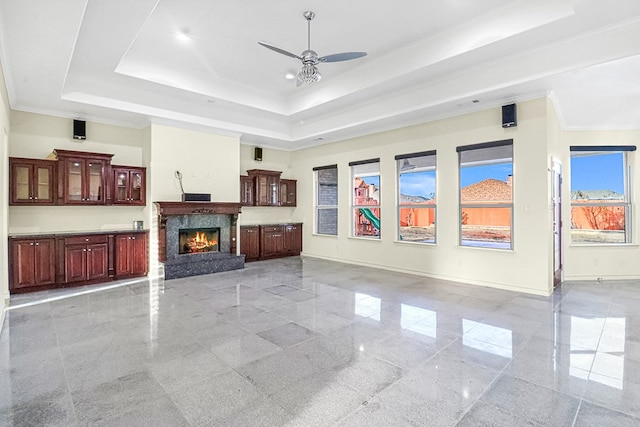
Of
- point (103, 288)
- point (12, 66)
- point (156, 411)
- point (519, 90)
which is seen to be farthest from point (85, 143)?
point (519, 90)

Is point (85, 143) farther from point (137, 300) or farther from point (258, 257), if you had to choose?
point (258, 257)

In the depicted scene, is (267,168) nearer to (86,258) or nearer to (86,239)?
(86,239)

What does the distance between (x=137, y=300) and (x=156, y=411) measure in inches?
124

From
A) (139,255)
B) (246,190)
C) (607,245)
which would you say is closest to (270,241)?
(246,190)

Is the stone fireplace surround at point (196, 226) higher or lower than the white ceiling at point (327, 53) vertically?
lower

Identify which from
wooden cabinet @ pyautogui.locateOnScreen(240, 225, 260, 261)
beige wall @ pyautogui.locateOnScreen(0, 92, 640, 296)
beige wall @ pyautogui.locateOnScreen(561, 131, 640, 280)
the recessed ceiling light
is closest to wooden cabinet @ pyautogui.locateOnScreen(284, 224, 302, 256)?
wooden cabinet @ pyautogui.locateOnScreen(240, 225, 260, 261)

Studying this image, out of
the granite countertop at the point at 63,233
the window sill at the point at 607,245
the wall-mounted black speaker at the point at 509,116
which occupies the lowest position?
the window sill at the point at 607,245

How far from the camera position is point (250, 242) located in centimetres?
851

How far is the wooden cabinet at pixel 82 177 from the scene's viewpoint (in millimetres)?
5844

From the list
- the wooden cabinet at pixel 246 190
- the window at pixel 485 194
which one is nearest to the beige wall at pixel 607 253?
the window at pixel 485 194

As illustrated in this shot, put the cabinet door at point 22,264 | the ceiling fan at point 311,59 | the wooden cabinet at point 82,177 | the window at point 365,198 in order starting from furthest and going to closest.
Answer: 1. the window at point 365,198
2. the wooden cabinet at point 82,177
3. the cabinet door at point 22,264
4. the ceiling fan at point 311,59

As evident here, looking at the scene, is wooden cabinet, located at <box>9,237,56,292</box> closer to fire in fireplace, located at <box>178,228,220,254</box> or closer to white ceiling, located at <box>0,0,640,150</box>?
fire in fireplace, located at <box>178,228,220,254</box>

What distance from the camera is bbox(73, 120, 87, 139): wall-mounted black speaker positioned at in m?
6.23

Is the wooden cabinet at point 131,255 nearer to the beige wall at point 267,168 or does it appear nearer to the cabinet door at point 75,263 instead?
the cabinet door at point 75,263
